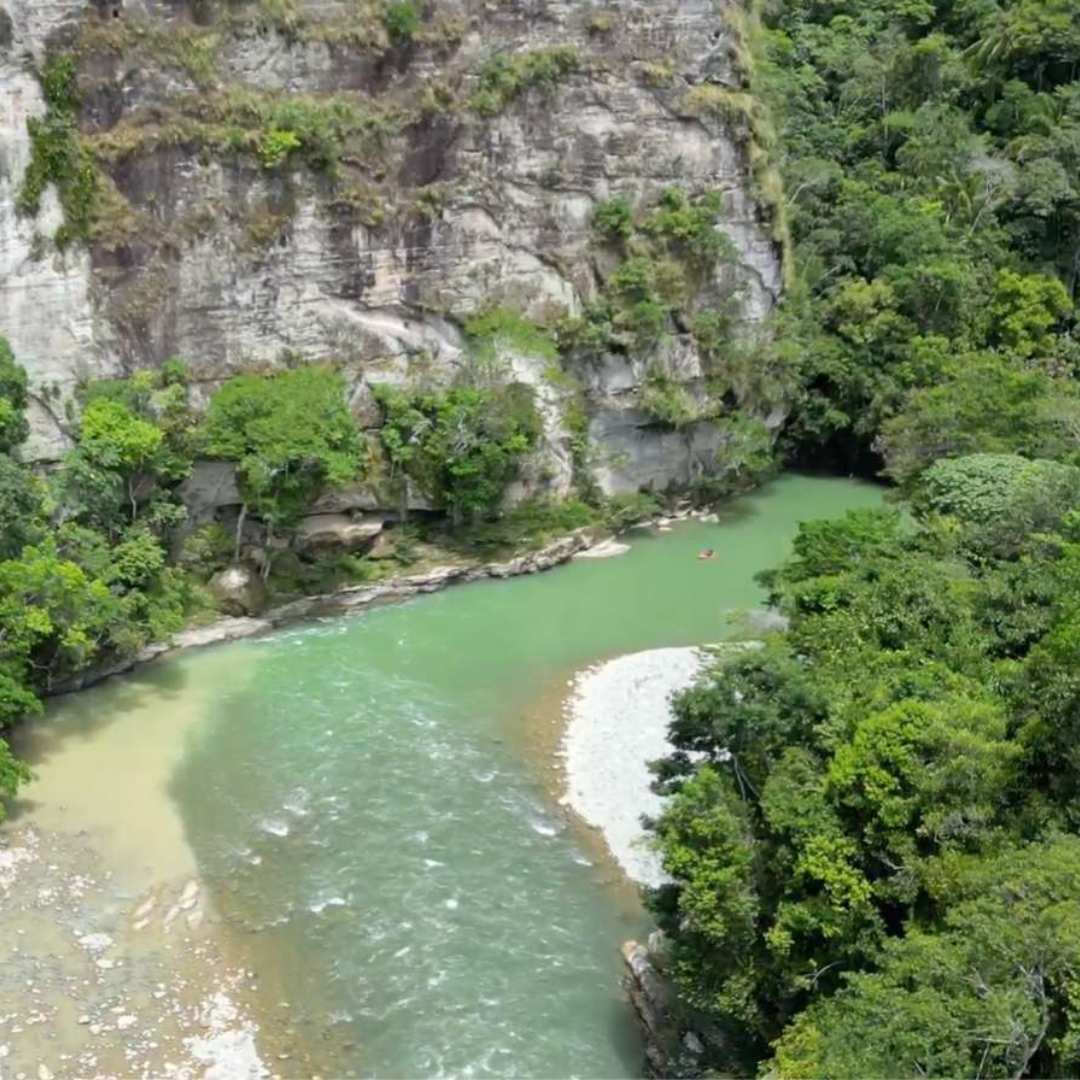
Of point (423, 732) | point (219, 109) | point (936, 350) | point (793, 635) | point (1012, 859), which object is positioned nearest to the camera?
point (1012, 859)

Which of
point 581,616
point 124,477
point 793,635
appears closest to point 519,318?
point 581,616

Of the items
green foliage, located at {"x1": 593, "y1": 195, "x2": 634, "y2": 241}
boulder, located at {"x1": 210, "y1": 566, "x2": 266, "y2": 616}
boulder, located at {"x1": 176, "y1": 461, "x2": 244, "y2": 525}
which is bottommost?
boulder, located at {"x1": 210, "y1": 566, "x2": 266, "y2": 616}

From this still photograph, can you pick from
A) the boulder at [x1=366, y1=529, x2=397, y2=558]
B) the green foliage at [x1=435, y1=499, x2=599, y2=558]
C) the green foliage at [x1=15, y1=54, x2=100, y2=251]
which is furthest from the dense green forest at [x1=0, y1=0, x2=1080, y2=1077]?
the green foliage at [x1=15, y1=54, x2=100, y2=251]

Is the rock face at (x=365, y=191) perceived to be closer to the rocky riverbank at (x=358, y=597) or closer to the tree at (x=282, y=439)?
the tree at (x=282, y=439)

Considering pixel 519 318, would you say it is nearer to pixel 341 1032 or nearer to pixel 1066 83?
pixel 341 1032

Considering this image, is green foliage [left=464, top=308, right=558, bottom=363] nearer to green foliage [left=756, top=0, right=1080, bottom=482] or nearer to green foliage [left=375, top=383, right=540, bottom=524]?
green foliage [left=375, top=383, right=540, bottom=524]

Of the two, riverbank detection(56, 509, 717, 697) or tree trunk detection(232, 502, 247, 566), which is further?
tree trunk detection(232, 502, 247, 566)

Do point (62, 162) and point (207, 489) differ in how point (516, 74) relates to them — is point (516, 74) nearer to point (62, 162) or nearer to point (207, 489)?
point (62, 162)
